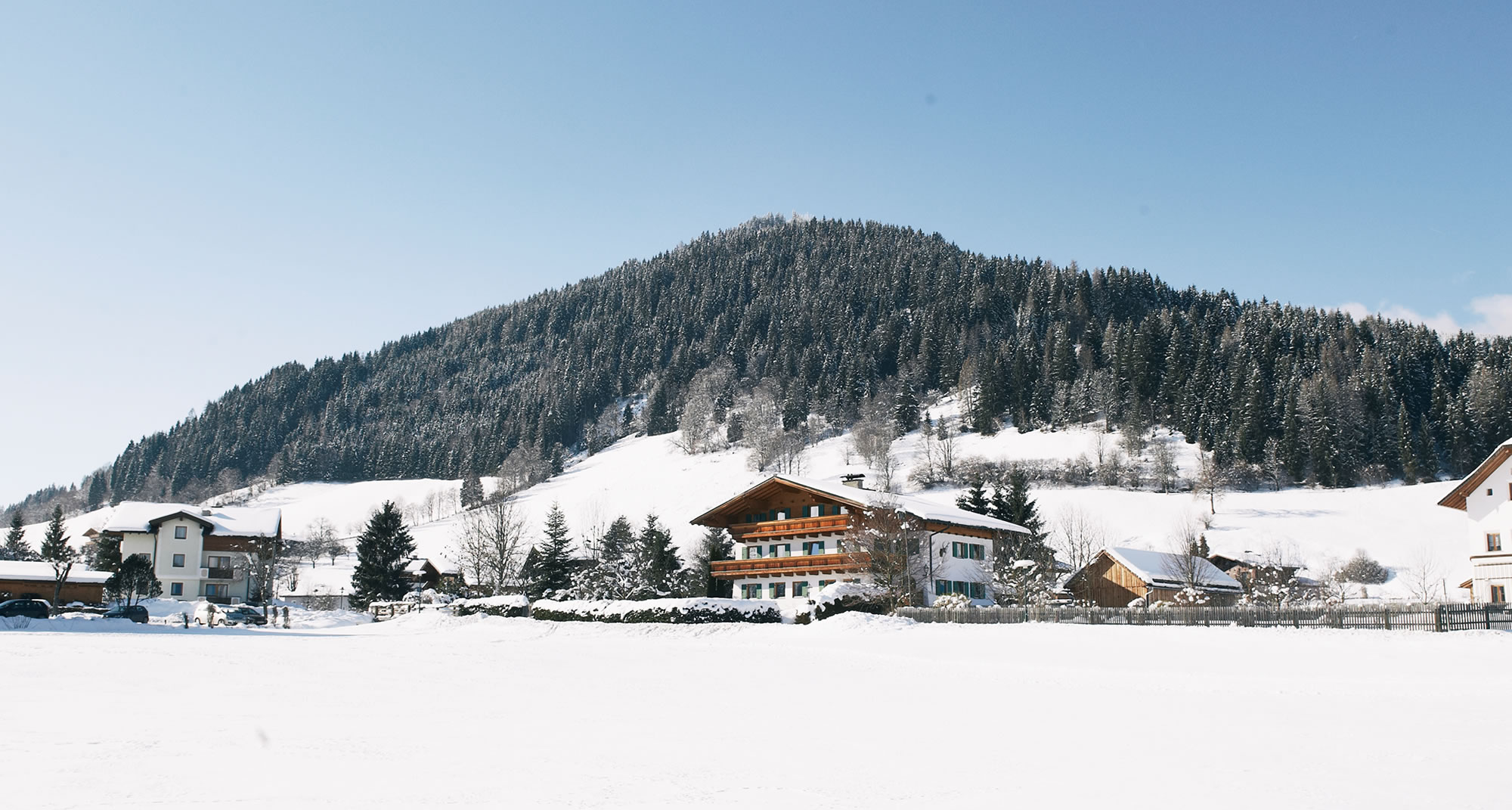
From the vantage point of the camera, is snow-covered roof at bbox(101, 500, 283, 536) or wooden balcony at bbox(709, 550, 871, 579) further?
snow-covered roof at bbox(101, 500, 283, 536)

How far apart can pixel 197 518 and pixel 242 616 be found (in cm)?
3420

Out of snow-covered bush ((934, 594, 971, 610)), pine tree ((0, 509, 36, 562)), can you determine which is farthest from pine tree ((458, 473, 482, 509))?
snow-covered bush ((934, 594, 971, 610))

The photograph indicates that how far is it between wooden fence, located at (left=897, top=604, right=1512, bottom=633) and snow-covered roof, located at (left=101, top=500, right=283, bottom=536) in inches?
2777

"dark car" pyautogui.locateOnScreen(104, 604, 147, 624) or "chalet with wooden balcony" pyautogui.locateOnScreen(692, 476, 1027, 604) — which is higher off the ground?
"chalet with wooden balcony" pyautogui.locateOnScreen(692, 476, 1027, 604)

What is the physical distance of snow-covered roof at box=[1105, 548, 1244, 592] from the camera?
6694 centimetres

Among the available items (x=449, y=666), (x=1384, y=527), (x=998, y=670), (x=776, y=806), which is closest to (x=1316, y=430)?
(x=1384, y=527)

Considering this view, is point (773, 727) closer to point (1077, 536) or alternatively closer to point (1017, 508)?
point (1017, 508)

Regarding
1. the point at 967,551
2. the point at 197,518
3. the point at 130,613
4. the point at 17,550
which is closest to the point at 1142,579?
the point at 967,551

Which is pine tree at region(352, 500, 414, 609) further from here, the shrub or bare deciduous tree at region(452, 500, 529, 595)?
the shrub

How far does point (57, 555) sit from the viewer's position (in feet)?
263

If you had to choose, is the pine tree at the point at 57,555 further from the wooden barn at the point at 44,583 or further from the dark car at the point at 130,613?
the dark car at the point at 130,613

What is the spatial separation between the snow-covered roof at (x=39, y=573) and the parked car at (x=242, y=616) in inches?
887

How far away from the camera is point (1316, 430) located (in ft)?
378

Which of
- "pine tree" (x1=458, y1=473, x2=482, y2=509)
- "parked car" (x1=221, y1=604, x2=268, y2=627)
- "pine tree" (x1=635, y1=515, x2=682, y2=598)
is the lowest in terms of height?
"parked car" (x1=221, y1=604, x2=268, y2=627)
